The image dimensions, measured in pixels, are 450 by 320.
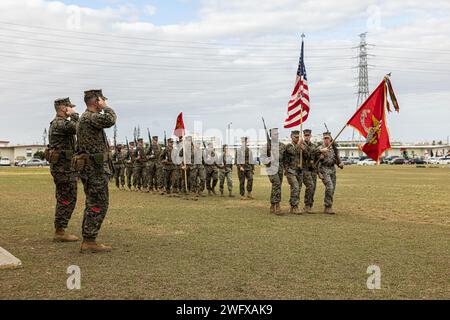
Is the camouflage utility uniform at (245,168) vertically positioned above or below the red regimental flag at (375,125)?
below

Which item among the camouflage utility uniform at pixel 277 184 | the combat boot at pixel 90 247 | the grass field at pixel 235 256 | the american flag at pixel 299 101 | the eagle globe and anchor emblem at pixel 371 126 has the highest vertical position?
the american flag at pixel 299 101

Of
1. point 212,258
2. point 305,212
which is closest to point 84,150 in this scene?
point 212,258

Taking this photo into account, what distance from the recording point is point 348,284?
592cm

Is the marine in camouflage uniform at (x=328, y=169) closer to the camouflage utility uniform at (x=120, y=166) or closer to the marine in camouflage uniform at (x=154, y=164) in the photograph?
the marine in camouflage uniform at (x=154, y=164)

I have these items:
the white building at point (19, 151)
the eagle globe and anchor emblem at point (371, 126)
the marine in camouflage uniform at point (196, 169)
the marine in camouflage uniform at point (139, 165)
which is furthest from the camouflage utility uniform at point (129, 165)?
the white building at point (19, 151)

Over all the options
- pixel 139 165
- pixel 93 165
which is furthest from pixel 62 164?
pixel 139 165

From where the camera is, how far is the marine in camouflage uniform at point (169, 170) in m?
19.9

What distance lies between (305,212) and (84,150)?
7.44 metres

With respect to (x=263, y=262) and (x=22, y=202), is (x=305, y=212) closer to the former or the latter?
(x=263, y=262)

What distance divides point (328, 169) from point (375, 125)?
88.9 inches

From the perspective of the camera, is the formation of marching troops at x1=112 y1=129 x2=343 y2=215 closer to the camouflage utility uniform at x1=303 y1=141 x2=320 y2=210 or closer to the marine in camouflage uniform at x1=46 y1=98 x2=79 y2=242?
the camouflage utility uniform at x1=303 y1=141 x2=320 y2=210

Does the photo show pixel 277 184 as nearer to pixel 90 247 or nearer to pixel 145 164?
pixel 90 247

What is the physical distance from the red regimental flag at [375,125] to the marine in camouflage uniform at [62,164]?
6872mm

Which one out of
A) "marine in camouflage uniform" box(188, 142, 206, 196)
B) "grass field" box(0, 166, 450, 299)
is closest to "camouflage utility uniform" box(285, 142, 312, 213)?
"grass field" box(0, 166, 450, 299)
